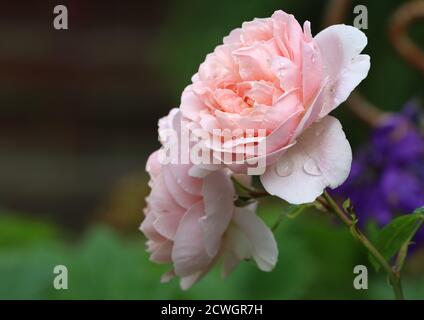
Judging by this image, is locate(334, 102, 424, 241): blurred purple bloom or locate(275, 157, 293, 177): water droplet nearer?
locate(275, 157, 293, 177): water droplet

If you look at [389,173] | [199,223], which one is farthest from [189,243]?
[389,173]

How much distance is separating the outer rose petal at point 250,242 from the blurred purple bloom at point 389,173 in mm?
331

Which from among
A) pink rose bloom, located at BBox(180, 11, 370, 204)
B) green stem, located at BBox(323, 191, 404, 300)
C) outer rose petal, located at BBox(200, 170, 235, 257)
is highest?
pink rose bloom, located at BBox(180, 11, 370, 204)

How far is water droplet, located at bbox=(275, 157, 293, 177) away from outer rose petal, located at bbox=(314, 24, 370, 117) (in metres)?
0.03

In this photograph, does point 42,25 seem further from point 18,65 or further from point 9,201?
point 9,201

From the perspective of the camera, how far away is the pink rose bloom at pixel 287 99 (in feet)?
1.63

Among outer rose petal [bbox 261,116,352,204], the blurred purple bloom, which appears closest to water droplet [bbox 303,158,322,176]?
outer rose petal [bbox 261,116,352,204]

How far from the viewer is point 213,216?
0.54 m

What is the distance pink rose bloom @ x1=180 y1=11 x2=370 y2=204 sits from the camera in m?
0.50

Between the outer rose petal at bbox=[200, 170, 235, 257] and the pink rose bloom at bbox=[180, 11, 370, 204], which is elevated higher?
the pink rose bloom at bbox=[180, 11, 370, 204]

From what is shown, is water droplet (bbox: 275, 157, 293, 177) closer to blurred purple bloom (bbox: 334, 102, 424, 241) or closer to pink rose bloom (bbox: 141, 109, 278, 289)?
pink rose bloom (bbox: 141, 109, 278, 289)

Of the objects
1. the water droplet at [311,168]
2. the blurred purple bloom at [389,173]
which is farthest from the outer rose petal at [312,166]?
the blurred purple bloom at [389,173]

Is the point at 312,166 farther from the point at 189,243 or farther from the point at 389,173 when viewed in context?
the point at 389,173
